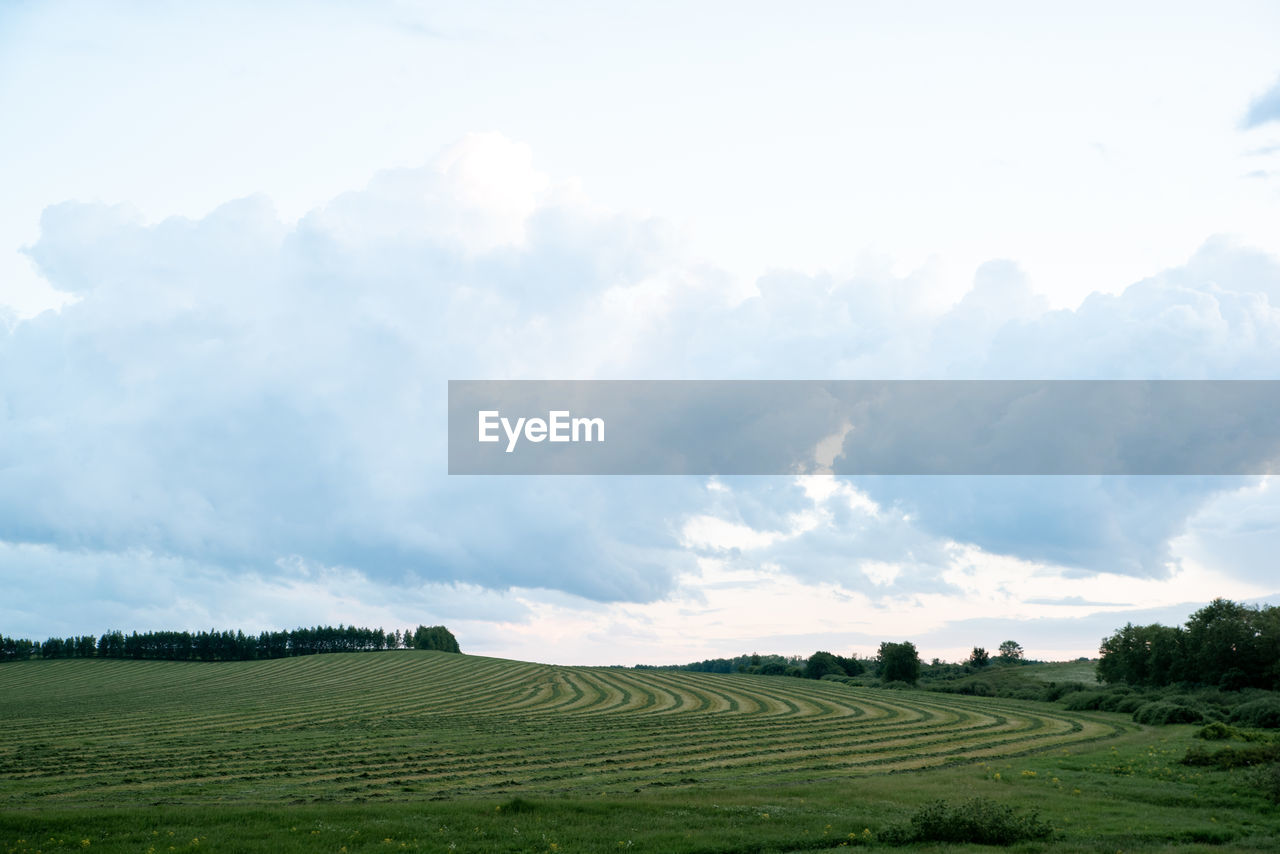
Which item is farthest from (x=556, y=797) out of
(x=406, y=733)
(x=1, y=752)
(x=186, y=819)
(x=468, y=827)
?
(x=1, y=752)

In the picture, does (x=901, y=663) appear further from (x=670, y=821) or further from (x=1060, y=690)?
(x=670, y=821)

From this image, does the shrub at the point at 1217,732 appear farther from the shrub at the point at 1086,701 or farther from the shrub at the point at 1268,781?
the shrub at the point at 1086,701

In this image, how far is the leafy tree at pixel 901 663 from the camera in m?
118

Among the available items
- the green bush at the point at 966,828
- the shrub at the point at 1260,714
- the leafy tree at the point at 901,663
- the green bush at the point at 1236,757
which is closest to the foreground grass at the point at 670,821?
the green bush at the point at 966,828

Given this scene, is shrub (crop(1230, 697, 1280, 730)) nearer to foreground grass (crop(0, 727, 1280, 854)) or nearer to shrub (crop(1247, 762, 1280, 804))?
foreground grass (crop(0, 727, 1280, 854))

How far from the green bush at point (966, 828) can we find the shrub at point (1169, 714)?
46475 mm

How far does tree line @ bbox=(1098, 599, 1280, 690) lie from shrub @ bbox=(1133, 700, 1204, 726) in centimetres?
1974

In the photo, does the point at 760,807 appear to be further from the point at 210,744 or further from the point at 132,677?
the point at 132,677

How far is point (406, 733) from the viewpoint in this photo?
5378cm

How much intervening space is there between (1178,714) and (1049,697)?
2931 cm

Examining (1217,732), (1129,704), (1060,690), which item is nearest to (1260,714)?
(1217,732)

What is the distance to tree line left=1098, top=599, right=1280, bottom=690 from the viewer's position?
74.1 m

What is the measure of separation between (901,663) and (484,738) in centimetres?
8475

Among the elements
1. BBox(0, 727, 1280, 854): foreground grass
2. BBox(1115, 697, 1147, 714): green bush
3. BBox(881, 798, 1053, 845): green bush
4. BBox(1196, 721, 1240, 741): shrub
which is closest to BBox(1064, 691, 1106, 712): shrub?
BBox(1115, 697, 1147, 714): green bush
